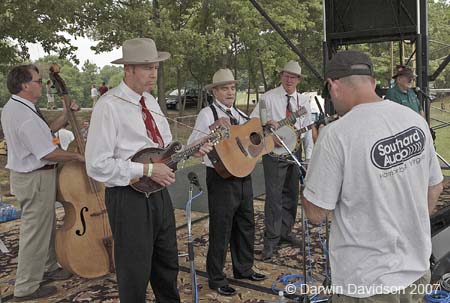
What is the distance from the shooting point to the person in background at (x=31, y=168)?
3.73 meters

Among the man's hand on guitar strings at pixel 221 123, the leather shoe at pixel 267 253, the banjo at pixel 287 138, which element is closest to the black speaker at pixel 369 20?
the banjo at pixel 287 138

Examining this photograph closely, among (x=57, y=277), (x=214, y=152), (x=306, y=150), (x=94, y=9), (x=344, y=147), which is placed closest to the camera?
(x=344, y=147)

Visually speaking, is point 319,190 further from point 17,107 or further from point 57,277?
point 57,277

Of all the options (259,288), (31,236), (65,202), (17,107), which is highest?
(17,107)

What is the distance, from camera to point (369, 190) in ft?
5.69

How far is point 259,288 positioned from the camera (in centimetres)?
384

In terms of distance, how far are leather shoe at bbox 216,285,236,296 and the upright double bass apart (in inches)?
41.3

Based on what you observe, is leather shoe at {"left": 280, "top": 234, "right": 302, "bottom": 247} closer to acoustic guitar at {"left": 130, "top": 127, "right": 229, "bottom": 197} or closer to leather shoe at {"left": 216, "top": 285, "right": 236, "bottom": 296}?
leather shoe at {"left": 216, "top": 285, "right": 236, "bottom": 296}

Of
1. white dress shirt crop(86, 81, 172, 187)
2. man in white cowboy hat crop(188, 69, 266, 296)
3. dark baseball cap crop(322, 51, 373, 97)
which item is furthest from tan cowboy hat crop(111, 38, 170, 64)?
dark baseball cap crop(322, 51, 373, 97)

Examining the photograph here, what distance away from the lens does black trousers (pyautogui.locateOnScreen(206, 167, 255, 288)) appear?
3688 mm

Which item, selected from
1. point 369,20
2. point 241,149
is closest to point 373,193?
point 241,149

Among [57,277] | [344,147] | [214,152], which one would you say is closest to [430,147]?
[344,147]

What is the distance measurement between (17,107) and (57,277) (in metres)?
1.60

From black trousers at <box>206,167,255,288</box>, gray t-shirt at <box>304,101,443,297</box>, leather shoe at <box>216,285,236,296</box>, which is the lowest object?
leather shoe at <box>216,285,236,296</box>
